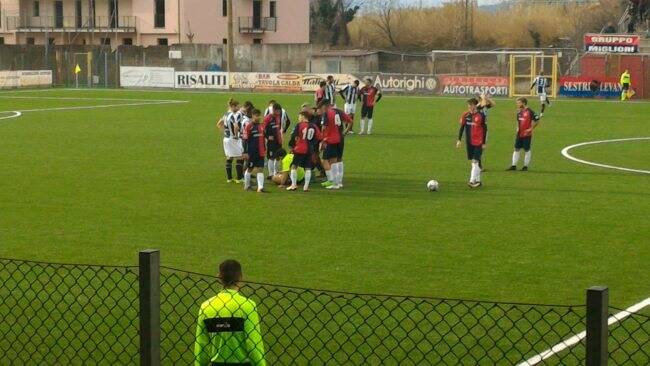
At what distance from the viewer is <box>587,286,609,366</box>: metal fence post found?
239 inches

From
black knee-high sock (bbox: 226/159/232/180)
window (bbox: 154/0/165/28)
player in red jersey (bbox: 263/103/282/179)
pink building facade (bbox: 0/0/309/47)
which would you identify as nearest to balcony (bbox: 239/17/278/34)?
pink building facade (bbox: 0/0/309/47)

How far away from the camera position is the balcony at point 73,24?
9475cm

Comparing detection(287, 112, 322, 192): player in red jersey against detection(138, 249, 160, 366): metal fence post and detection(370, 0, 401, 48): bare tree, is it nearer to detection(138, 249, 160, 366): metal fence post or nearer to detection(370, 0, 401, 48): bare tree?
detection(138, 249, 160, 366): metal fence post

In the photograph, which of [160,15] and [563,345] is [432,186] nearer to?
[563,345]

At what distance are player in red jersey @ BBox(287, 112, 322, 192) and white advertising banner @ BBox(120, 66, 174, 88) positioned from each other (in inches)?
2029

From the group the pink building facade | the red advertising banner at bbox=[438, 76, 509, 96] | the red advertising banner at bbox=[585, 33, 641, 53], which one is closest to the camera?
the red advertising banner at bbox=[438, 76, 509, 96]

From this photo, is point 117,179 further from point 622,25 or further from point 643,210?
point 622,25

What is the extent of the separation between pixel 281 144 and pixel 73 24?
75.5 metres

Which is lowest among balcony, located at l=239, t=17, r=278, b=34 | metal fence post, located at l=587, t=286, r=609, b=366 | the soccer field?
the soccer field

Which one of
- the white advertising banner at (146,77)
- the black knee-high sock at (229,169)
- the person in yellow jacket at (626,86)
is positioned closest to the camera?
the black knee-high sock at (229,169)

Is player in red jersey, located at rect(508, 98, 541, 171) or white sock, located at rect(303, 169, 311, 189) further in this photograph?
player in red jersey, located at rect(508, 98, 541, 171)

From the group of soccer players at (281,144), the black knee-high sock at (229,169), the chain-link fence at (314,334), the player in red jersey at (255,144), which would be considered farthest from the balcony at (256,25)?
the chain-link fence at (314,334)

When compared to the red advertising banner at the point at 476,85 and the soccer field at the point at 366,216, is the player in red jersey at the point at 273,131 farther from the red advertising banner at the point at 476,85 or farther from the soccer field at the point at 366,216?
the red advertising banner at the point at 476,85

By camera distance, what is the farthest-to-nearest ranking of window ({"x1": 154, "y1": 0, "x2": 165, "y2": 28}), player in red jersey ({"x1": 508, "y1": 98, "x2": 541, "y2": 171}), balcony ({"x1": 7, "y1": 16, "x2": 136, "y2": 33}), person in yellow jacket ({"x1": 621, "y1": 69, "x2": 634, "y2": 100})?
balcony ({"x1": 7, "y1": 16, "x2": 136, "y2": 33}) → window ({"x1": 154, "y1": 0, "x2": 165, "y2": 28}) → person in yellow jacket ({"x1": 621, "y1": 69, "x2": 634, "y2": 100}) → player in red jersey ({"x1": 508, "y1": 98, "x2": 541, "y2": 171})
